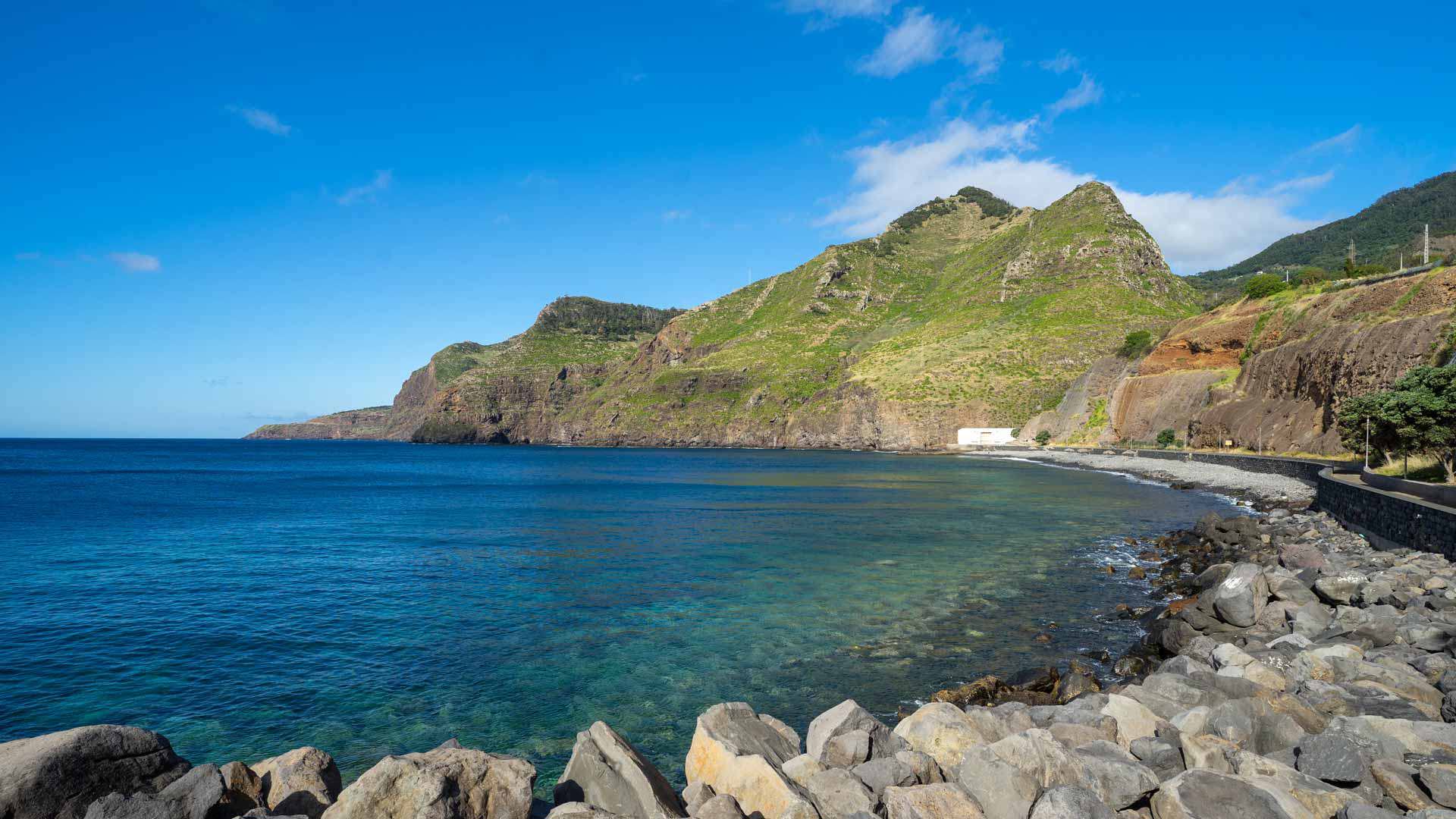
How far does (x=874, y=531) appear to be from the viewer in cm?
3578

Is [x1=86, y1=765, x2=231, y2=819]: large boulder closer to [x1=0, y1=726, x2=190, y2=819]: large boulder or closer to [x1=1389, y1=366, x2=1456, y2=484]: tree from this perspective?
[x1=0, y1=726, x2=190, y2=819]: large boulder

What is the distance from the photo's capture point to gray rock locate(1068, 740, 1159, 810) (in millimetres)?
7379

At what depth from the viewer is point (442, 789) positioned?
265 inches

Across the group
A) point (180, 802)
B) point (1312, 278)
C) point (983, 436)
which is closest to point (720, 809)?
point (180, 802)

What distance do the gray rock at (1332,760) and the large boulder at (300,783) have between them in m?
10.6

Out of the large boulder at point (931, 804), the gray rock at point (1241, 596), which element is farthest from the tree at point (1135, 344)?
the large boulder at point (931, 804)

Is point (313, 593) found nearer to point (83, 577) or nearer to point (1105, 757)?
point (83, 577)

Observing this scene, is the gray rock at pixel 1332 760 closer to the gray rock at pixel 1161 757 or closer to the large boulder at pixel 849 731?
the gray rock at pixel 1161 757

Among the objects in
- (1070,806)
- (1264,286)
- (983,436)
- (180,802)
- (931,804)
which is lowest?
(983,436)

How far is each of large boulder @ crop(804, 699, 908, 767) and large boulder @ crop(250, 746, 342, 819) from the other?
18.6 ft

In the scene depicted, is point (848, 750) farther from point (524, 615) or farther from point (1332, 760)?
point (524, 615)

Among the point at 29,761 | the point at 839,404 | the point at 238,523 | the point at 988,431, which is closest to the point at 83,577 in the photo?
the point at 238,523

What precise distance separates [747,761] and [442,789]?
3168mm

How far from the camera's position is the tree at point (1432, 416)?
29.7m
